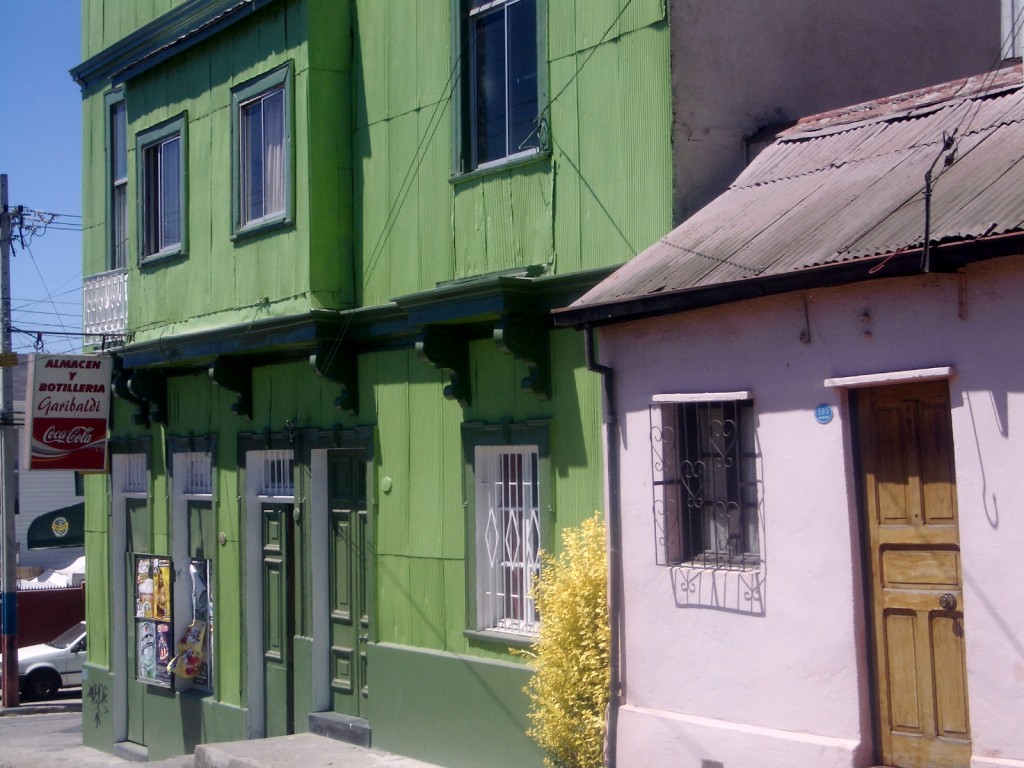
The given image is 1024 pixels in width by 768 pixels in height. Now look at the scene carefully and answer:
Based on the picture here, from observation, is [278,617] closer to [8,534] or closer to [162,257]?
[162,257]

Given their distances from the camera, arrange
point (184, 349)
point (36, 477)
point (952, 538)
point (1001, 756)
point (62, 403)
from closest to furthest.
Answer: point (1001, 756) → point (952, 538) → point (184, 349) → point (62, 403) → point (36, 477)

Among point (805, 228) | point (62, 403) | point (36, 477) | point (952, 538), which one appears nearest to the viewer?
point (952, 538)

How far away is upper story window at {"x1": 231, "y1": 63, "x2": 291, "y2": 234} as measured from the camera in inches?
496

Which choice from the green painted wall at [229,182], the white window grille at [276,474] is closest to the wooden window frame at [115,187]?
the green painted wall at [229,182]

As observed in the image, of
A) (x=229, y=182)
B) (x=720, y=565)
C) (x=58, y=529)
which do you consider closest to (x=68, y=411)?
(x=229, y=182)

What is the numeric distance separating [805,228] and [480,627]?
172 inches

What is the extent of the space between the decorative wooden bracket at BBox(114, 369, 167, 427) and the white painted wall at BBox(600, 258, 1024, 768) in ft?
26.3

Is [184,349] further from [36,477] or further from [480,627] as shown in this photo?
[36,477]

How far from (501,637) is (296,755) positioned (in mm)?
2499

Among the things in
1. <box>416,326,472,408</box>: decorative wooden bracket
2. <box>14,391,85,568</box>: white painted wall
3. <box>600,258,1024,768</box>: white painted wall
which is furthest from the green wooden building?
<box>14,391,85,568</box>: white painted wall

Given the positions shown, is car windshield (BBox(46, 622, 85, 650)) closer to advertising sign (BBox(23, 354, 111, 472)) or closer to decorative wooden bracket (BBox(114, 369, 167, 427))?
advertising sign (BBox(23, 354, 111, 472))

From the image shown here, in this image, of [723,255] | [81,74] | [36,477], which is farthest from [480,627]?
[36,477]

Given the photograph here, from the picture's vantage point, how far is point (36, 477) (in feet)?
138

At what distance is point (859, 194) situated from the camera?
771cm
